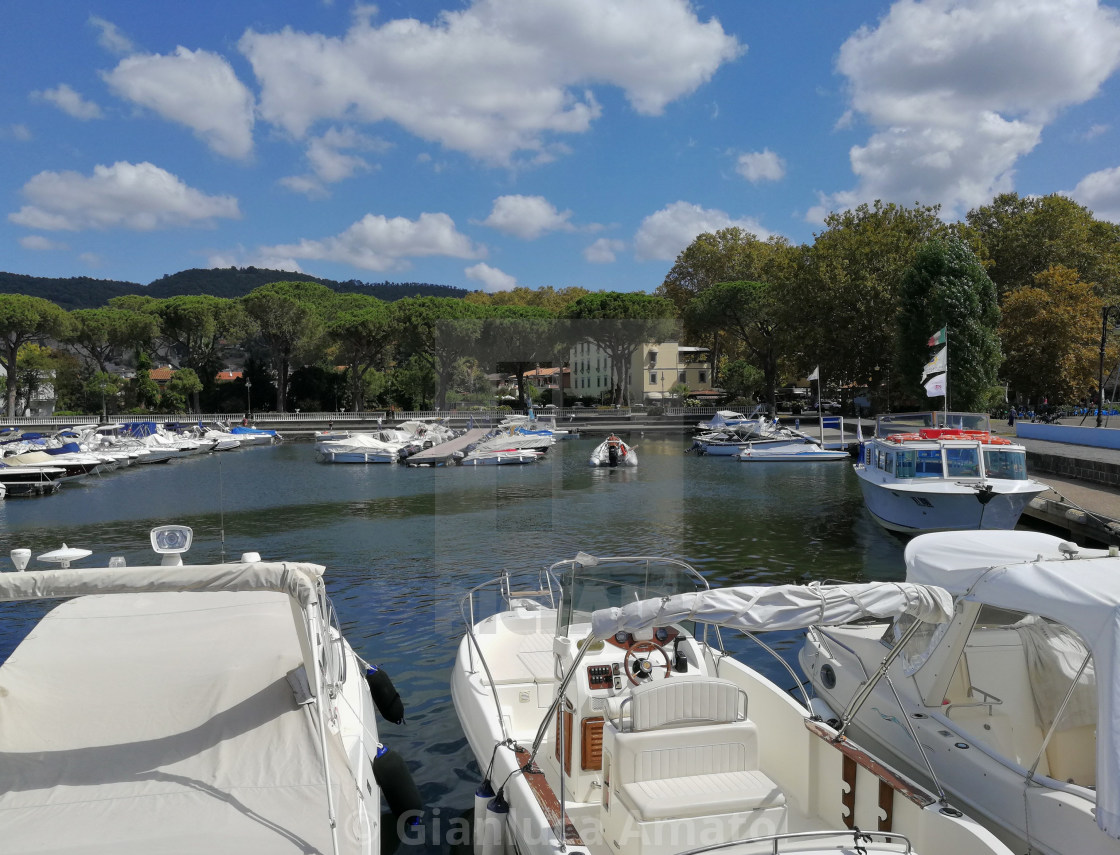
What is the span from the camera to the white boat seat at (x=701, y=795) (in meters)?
5.20

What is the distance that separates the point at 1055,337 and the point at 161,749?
5057cm

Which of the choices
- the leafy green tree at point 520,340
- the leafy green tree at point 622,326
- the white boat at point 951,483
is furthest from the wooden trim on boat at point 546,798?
the leafy green tree at point 622,326

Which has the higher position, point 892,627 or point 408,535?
point 892,627

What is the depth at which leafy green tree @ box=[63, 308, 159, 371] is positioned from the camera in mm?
68938

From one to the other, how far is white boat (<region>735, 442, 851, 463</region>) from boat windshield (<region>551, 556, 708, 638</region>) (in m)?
33.6

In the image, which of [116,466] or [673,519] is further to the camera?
[116,466]

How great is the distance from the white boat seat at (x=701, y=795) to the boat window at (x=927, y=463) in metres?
15.6

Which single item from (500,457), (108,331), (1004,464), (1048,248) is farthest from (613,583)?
(108,331)

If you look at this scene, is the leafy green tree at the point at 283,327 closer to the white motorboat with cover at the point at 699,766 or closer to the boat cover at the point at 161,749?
the boat cover at the point at 161,749

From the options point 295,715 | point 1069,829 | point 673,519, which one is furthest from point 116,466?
point 1069,829

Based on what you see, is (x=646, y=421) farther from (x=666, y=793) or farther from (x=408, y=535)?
(x=666, y=793)

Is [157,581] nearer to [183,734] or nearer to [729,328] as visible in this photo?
[183,734]

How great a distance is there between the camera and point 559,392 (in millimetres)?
75688

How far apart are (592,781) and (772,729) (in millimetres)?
1552
